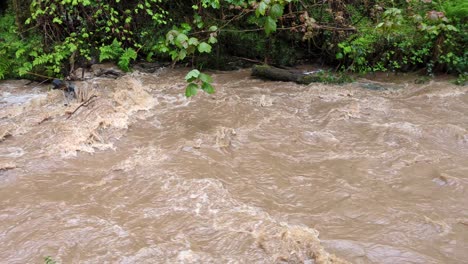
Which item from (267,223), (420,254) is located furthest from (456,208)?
(267,223)

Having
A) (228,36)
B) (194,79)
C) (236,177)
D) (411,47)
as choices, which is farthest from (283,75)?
(236,177)

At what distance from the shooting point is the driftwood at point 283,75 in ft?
28.3

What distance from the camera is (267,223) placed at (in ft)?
12.8

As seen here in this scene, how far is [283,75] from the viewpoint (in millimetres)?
8781

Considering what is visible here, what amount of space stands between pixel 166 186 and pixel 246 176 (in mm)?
967

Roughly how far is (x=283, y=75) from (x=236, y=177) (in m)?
4.45

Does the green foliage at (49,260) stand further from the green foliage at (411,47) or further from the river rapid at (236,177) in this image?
the green foliage at (411,47)

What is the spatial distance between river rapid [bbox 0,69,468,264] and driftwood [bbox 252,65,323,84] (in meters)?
0.85

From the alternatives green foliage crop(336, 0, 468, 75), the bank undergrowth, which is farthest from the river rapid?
the bank undergrowth

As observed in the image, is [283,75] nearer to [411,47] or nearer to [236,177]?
[411,47]

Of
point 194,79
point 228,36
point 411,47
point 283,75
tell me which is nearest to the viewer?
point 194,79

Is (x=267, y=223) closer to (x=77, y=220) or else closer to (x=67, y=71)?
(x=77, y=220)

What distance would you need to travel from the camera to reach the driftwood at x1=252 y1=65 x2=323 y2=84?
340 inches

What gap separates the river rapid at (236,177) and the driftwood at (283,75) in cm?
85
